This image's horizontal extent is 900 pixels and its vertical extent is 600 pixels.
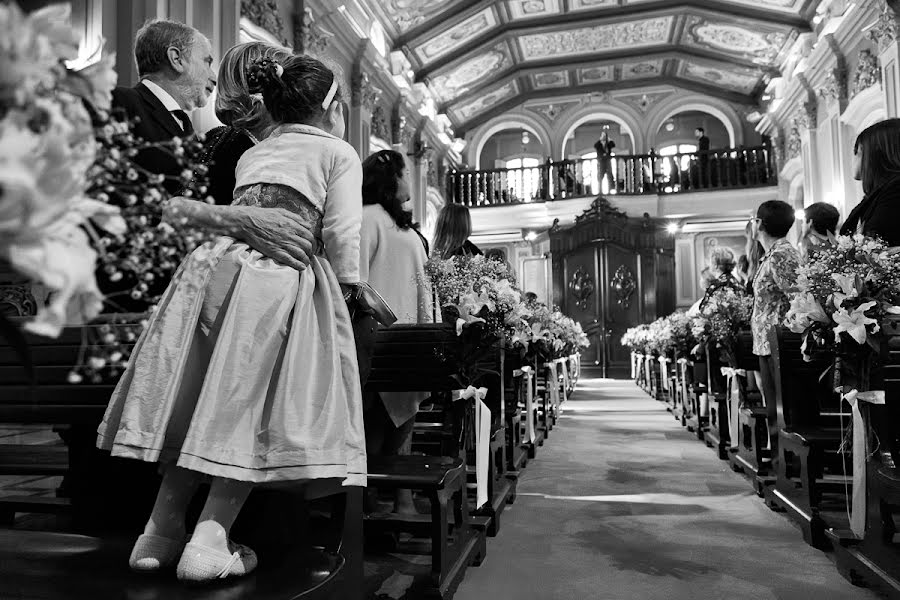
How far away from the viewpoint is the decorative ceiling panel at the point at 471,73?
532 inches

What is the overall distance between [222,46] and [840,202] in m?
8.53

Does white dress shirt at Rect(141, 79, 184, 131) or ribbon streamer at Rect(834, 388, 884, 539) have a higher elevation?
white dress shirt at Rect(141, 79, 184, 131)

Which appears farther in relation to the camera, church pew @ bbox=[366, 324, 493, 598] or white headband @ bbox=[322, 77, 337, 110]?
church pew @ bbox=[366, 324, 493, 598]

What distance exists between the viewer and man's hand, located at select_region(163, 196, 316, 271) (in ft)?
4.58

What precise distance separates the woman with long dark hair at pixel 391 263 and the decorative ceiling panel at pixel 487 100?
41.1ft

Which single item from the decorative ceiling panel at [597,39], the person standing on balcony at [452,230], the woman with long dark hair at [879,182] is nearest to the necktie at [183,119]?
the person standing on balcony at [452,230]

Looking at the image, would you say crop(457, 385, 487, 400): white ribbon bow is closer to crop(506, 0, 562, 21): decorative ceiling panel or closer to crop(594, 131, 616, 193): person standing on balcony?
crop(506, 0, 562, 21): decorative ceiling panel

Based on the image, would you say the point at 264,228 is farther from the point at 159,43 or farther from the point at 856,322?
the point at 856,322

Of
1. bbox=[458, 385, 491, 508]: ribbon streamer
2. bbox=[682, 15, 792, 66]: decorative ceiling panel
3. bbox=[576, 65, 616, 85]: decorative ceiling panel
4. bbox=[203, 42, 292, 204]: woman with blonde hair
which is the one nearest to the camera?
bbox=[203, 42, 292, 204]: woman with blonde hair

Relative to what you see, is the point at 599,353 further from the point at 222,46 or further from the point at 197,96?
the point at 197,96

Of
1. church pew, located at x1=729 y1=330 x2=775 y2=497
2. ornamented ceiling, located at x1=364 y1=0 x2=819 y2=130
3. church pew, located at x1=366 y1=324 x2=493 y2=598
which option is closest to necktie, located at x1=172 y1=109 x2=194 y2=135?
church pew, located at x1=366 y1=324 x2=493 y2=598

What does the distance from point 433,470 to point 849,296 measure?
65.0 inches

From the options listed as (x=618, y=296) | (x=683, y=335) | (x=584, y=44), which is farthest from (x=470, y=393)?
(x=584, y=44)

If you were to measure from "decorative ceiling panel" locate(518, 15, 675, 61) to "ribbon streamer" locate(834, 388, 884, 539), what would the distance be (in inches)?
463
